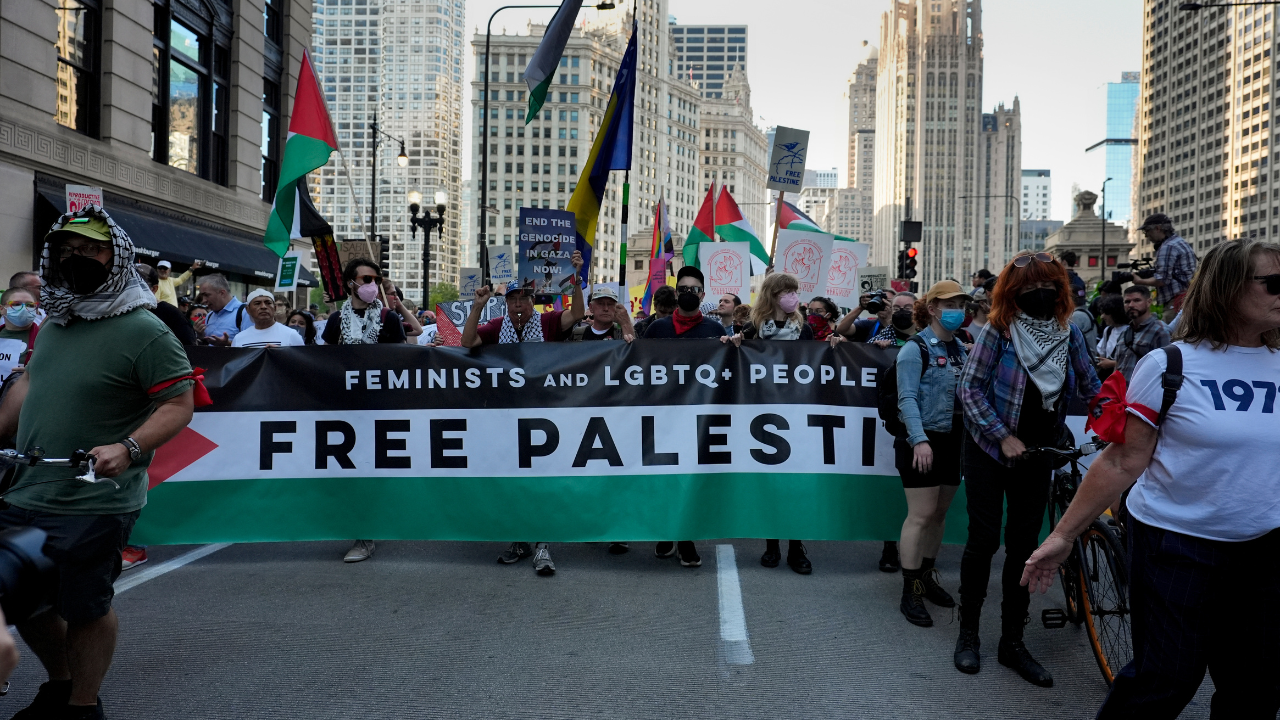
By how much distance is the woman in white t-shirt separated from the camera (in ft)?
8.86

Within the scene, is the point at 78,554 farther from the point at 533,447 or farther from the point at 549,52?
the point at 549,52

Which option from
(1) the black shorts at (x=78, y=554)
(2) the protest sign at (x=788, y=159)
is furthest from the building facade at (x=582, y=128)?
(1) the black shorts at (x=78, y=554)

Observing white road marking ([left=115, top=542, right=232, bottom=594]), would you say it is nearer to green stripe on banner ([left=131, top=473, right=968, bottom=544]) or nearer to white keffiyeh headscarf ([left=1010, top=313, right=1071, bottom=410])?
green stripe on banner ([left=131, top=473, right=968, bottom=544])

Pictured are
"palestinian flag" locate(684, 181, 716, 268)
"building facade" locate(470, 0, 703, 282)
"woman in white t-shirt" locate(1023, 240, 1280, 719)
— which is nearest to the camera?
"woman in white t-shirt" locate(1023, 240, 1280, 719)

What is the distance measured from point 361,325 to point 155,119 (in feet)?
57.2

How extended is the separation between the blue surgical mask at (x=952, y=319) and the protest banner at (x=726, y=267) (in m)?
7.60

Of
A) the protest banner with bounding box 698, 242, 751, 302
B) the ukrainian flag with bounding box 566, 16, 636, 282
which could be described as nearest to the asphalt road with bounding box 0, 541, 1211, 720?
the ukrainian flag with bounding box 566, 16, 636, 282

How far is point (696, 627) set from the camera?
5.12 metres

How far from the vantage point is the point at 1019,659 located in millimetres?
4480

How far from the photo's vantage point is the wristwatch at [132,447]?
329 centimetres

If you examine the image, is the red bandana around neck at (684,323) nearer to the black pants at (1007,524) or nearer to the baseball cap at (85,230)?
the black pants at (1007,524)

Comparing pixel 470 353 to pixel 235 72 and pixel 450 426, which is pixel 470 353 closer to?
pixel 450 426

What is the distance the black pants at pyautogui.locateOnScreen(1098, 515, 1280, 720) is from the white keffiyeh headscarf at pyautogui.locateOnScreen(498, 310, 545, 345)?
4.87 metres

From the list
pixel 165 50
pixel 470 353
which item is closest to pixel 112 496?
pixel 470 353
